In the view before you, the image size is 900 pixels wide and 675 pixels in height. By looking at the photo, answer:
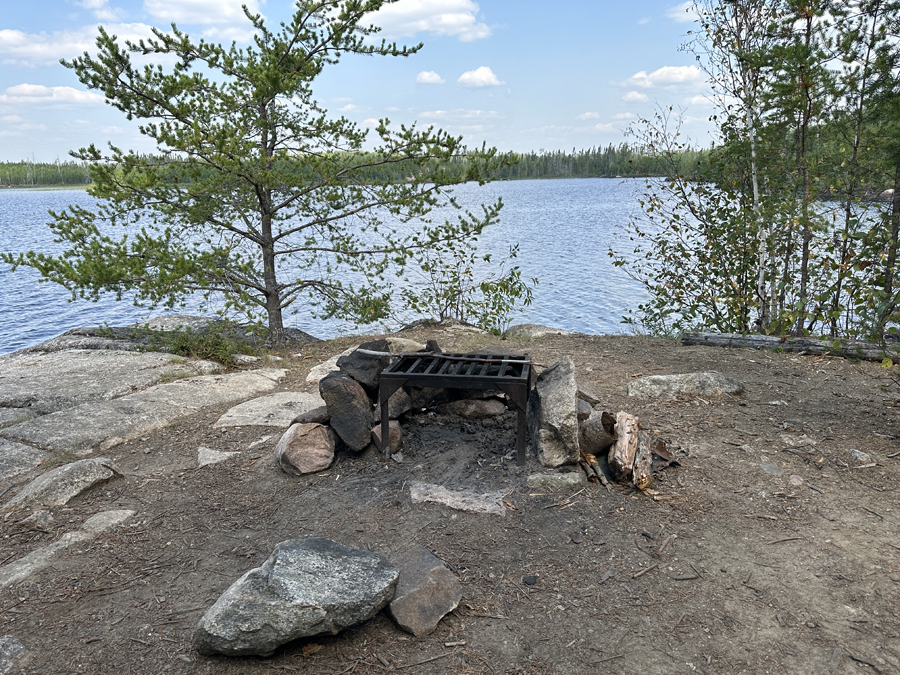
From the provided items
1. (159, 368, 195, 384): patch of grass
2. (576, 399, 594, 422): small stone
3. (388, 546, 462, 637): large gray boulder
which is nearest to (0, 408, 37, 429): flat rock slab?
(159, 368, 195, 384): patch of grass

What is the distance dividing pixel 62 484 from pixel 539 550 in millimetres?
3294

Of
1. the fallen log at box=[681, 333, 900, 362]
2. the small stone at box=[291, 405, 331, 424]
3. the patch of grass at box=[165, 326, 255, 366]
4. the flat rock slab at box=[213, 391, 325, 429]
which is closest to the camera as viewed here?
the small stone at box=[291, 405, 331, 424]

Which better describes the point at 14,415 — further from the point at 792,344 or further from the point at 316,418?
the point at 792,344

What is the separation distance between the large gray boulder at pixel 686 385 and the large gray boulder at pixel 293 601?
3437mm

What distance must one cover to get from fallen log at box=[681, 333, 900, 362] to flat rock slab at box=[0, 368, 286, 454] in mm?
5361

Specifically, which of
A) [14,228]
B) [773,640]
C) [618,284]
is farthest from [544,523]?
[14,228]

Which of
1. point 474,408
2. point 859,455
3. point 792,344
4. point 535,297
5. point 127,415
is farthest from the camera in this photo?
point 535,297

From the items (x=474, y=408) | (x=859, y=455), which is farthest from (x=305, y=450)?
(x=859, y=455)

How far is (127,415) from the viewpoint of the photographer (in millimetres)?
5438

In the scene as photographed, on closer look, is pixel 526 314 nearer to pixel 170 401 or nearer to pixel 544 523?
pixel 170 401

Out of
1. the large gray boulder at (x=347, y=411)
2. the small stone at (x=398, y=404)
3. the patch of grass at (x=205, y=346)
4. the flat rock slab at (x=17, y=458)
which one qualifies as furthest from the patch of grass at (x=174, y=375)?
the small stone at (x=398, y=404)

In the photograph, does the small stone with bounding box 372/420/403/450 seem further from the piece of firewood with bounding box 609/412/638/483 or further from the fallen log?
the fallen log

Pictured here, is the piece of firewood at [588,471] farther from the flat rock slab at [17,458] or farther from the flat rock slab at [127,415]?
the flat rock slab at [17,458]

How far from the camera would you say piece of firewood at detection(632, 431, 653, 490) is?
3.79 metres
